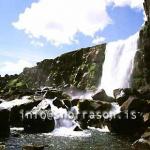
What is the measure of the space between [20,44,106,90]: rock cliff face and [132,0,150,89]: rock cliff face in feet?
80.0

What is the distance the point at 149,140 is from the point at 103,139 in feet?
25.5

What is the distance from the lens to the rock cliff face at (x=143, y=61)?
284 feet

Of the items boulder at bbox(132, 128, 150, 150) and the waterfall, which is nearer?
boulder at bbox(132, 128, 150, 150)

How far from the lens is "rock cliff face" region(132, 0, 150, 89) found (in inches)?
3403

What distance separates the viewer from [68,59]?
135750 millimetres

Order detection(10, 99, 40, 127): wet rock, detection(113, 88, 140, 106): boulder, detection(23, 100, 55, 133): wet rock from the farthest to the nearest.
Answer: detection(113, 88, 140, 106): boulder < detection(10, 99, 40, 127): wet rock < detection(23, 100, 55, 133): wet rock

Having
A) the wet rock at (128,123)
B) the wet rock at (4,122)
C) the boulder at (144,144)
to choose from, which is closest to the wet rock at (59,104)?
the wet rock at (128,123)

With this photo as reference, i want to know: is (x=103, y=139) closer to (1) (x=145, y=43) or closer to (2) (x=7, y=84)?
(1) (x=145, y=43)

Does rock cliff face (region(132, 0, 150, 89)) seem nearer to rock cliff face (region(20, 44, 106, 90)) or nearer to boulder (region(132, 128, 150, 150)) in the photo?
rock cliff face (region(20, 44, 106, 90))

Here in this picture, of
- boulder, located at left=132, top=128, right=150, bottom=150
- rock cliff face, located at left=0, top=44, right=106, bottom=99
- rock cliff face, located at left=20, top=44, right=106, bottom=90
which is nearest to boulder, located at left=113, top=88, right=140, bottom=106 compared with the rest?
boulder, located at left=132, top=128, right=150, bottom=150

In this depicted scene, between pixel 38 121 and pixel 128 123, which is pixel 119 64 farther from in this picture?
pixel 38 121

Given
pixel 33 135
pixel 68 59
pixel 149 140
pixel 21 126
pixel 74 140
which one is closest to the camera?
pixel 149 140

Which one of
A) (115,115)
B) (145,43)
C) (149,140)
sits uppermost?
(145,43)

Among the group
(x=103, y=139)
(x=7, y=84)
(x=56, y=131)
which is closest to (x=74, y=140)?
(x=103, y=139)
